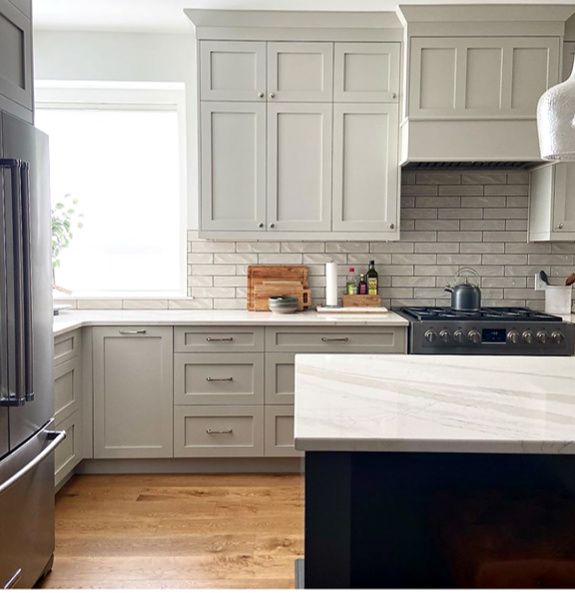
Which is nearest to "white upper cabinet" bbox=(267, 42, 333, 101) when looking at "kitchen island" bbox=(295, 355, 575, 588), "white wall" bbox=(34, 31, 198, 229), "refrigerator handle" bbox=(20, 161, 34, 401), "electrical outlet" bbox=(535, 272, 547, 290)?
"white wall" bbox=(34, 31, 198, 229)

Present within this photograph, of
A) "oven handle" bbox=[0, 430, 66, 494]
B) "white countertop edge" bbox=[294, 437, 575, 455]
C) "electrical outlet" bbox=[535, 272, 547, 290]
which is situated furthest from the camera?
"electrical outlet" bbox=[535, 272, 547, 290]

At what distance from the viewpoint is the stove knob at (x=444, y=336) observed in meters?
3.21

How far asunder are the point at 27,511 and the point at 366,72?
288cm

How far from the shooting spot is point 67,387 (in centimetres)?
311

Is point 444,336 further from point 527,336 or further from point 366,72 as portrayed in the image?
point 366,72

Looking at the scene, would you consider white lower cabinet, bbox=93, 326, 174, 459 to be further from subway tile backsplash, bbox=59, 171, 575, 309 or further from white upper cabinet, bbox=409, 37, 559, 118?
white upper cabinet, bbox=409, 37, 559, 118

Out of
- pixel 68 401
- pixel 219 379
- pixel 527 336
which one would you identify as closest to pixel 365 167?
pixel 527 336

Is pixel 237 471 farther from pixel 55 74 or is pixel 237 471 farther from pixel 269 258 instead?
pixel 55 74

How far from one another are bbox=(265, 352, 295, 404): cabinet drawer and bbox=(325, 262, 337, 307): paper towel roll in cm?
56

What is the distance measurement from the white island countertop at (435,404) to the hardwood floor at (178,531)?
0.98m

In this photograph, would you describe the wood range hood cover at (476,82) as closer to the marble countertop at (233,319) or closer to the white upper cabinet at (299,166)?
the white upper cabinet at (299,166)

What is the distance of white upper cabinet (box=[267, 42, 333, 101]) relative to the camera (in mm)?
3457

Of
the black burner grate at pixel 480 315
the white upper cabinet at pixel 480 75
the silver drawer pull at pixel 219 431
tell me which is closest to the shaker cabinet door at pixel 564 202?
the white upper cabinet at pixel 480 75

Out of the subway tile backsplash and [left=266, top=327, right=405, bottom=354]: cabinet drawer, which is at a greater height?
the subway tile backsplash
